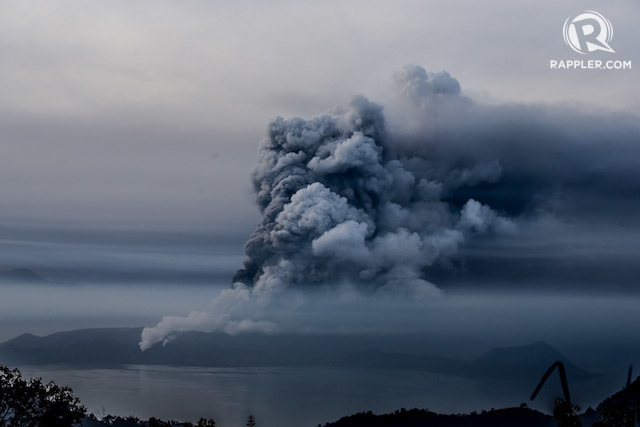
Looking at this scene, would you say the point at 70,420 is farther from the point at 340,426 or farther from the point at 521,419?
the point at 521,419

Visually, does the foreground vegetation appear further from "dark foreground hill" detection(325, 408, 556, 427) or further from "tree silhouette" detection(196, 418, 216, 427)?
"dark foreground hill" detection(325, 408, 556, 427)

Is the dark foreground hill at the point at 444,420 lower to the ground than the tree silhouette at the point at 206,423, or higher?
lower

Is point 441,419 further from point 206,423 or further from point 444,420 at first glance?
point 206,423

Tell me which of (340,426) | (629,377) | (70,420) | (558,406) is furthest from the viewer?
(340,426)

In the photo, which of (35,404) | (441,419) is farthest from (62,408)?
(441,419)

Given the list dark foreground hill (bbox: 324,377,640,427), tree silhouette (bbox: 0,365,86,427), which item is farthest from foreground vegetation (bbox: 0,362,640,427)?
dark foreground hill (bbox: 324,377,640,427)

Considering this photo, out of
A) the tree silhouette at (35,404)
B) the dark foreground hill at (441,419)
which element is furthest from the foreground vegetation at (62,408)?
the dark foreground hill at (441,419)

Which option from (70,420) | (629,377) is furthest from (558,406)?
(70,420)

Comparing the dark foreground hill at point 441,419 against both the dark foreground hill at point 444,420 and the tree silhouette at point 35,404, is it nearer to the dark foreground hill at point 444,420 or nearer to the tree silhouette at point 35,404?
the dark foreground hill at point 444,420
